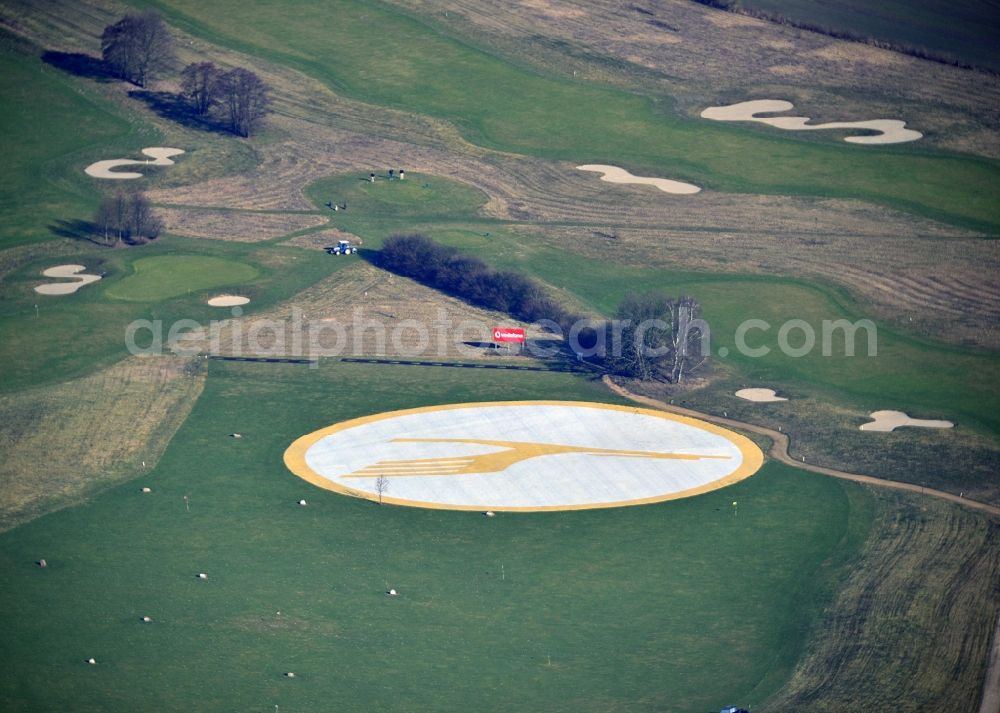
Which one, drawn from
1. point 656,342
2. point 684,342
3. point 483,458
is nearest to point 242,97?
point 656,342

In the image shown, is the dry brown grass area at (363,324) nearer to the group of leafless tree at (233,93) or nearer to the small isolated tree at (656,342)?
the small isolated tree at (656,342)

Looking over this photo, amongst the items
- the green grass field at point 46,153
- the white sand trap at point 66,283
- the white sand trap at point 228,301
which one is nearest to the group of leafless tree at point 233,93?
the green grass field at point 46,153

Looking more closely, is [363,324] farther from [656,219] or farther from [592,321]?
[656,219]

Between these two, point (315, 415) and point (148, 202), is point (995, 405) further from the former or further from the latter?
point (148, 202)

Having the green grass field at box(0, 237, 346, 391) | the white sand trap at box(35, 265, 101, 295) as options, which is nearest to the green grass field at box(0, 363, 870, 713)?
the green grass field at box(0, 237, 346, 391)

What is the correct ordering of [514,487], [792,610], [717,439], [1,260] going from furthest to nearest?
1. [1,260]
2. [717,439]
3. [514,487]
4. [792,610]

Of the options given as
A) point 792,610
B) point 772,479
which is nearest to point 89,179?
point 772,479
